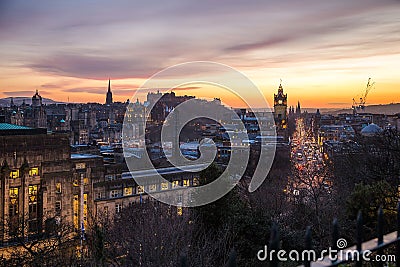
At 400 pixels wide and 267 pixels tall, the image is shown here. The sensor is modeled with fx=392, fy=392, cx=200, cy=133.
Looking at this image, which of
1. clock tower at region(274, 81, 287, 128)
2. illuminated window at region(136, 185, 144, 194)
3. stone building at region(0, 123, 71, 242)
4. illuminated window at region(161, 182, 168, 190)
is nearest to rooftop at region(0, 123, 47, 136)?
stone building at region(0, 123, 71, 242)

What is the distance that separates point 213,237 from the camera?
44.0ft

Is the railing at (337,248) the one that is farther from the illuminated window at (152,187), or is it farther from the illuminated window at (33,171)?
the illuminated window at (152,187)

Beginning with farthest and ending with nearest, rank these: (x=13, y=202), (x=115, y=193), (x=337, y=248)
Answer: (x=115, y=193)
(x=13, y=202)
(x=337, y=248)

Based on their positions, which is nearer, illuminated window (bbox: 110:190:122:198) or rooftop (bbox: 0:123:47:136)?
rooftop (bbox: 0:123:47:136)

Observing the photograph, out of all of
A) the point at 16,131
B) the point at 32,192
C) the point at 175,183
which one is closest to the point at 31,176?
the point at 32,192

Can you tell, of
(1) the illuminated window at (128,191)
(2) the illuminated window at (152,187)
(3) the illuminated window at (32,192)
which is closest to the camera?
(3) the illuminated window at (32,192)

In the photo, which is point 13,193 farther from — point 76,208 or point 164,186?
point 164,186

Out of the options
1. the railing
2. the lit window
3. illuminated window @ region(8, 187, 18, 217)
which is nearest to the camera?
the railing

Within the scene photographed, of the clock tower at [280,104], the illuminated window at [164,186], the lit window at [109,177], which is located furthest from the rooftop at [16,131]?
the clock tower at [280,104]

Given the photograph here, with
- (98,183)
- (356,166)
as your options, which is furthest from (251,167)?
(98,183)

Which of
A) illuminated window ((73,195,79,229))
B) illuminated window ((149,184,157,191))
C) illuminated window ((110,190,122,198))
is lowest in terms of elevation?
illuminated window ((73,195,79,229))

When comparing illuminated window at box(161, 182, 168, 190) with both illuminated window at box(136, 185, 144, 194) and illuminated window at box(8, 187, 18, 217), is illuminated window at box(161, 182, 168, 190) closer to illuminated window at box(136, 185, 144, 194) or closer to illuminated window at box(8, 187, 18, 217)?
illuminated window at box(136, 185, 144, 194)

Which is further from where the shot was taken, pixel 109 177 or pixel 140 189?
pixel 109 177

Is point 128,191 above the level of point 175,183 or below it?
below
